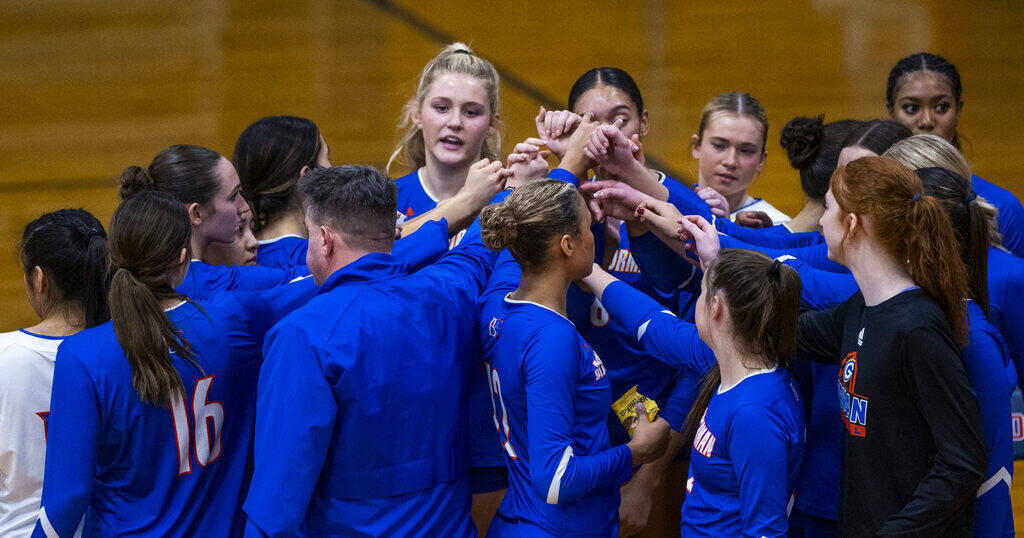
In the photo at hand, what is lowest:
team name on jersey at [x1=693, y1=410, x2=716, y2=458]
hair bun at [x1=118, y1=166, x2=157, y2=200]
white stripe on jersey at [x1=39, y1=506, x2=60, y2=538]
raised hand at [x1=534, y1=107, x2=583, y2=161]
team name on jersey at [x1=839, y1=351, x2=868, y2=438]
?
white stripe on jersey at [x1=39, y1=506, x2=60, y2=538]

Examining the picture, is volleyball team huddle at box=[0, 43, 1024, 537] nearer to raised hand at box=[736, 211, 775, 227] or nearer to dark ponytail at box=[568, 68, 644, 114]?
dark ponytail at box=[568, 68, 644, 114]

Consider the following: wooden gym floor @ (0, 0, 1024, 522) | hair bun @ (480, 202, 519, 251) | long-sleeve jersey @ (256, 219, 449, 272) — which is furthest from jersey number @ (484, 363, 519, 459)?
wooden gym floor @ (0, 0, 1024, 522)

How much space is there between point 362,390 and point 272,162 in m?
1.46

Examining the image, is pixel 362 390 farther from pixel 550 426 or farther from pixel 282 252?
pixel 282 252

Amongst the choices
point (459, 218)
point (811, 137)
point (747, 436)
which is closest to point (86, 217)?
point (459, 218)

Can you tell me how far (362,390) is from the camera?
2611mm

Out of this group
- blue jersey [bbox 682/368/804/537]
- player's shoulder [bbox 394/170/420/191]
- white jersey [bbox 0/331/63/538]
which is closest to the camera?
blue jersey [bbox 682/368/804/537]

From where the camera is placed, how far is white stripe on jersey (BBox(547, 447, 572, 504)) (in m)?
2.55

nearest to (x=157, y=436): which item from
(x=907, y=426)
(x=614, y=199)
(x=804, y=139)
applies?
(x=614, y=199)

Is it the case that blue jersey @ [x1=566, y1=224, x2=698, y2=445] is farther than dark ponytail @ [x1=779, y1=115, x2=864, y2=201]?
No

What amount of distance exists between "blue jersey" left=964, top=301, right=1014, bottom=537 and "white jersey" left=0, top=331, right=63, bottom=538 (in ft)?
8.34

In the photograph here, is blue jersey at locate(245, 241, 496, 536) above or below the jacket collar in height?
below

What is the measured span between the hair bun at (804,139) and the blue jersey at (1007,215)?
599 mm

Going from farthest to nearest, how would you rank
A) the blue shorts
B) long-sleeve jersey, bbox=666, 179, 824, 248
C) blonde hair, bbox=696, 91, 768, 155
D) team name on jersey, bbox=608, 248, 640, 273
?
blonde hair, bbox=696, 91, 768, 155 < team name on jersey, bbox=608, 248, 640, 273 < long-sleeve jersey, bbox=666, 179, 824, 248 < the blue shorts
